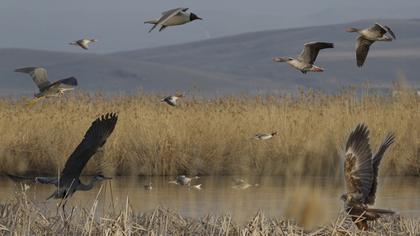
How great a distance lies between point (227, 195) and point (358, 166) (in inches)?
249

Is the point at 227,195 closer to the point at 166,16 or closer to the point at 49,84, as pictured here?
the point at 49,84

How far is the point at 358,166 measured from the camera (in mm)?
9156

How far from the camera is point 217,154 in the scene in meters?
18.4

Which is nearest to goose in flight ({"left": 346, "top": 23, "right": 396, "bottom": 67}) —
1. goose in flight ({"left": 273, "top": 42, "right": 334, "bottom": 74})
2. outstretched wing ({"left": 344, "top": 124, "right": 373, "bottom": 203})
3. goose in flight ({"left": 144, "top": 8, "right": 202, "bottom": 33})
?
goose in flight ({"left": 273, "top": 42, "right": 334, "bottom": 74})

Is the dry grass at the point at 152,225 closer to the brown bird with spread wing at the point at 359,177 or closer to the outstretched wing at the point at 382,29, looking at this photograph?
the brown bird with spread wing at the point at 359,177

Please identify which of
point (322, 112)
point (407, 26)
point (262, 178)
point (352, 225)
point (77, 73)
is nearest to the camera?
point (352, 225)

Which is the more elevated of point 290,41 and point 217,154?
point 290,41

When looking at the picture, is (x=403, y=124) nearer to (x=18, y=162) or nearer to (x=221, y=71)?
(x=18, y=162)

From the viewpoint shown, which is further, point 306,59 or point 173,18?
point 306,59

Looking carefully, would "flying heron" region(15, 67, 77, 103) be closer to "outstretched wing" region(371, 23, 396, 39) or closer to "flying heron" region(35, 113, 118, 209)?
"flying heron" region(35, 113, 118, 209)

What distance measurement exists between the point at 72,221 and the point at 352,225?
198 centimetres

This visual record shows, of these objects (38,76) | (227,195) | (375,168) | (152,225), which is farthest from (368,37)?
(227,195)

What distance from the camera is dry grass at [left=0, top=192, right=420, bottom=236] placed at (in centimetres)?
874

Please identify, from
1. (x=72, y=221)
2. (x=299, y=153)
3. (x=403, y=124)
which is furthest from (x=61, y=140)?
(x=72, y=221)
